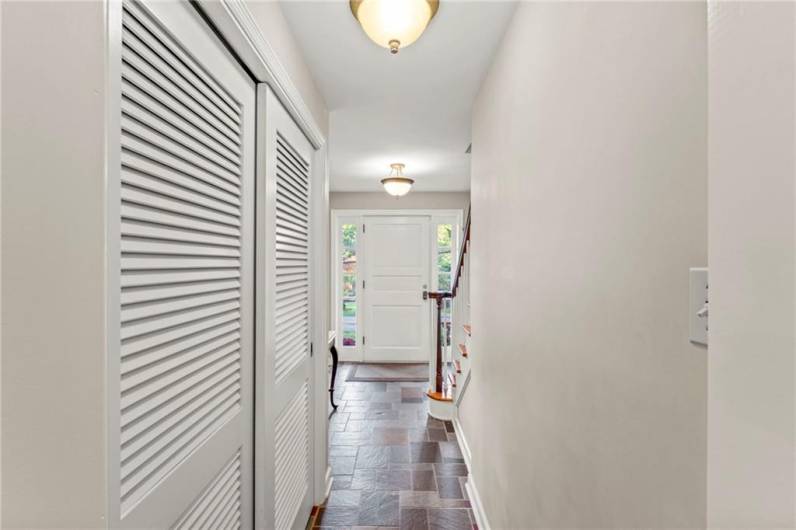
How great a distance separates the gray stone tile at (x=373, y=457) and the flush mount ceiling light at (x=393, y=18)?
251cm

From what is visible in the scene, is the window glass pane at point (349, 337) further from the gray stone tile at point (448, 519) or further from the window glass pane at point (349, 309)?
the gray stone tile at point (448, 519)

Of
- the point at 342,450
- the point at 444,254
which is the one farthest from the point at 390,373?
the point at 342,450

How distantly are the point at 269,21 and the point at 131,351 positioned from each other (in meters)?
1.20

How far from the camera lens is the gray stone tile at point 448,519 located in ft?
7.19

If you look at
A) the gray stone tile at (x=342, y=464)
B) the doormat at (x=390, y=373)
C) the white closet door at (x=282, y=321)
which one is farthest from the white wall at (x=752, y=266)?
the doormat at (x=390, y=373)

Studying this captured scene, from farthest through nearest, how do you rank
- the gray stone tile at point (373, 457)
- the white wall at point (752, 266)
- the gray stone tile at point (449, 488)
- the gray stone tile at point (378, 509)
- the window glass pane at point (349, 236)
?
the window glass pane at point (349, 236)
the gray stone tile at point (373, 457)
the gray stone tile at point (449, 488)
the gray stone tile at point (378, 509)
the white wall at point (752, 266)

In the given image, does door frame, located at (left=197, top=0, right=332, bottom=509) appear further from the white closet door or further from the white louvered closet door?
the white louvered closet door

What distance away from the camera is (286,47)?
165cm

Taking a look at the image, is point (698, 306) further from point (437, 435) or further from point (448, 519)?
point (437, 435)

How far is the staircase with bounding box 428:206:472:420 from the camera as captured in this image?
3.20m

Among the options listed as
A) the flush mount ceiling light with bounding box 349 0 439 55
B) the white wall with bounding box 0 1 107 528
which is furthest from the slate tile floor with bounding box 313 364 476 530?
the flush mount ceiling light with bounding box 349 0 439 55

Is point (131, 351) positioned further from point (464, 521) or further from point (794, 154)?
point (464, 521)

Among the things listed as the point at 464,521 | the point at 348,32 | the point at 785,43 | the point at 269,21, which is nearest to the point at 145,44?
the point at 269,21

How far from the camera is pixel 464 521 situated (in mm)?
2236
